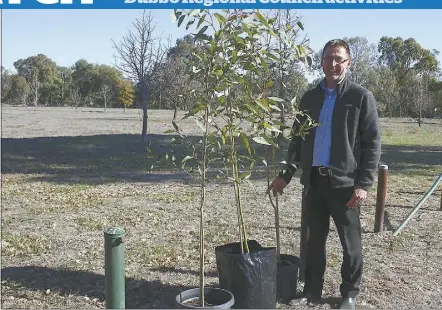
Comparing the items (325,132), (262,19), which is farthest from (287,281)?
(262,19)

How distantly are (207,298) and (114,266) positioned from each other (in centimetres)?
73

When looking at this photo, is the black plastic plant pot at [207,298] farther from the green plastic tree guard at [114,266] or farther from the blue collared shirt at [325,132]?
the blue collared shirt at [325,132]

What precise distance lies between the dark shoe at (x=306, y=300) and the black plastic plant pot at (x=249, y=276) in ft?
1.25

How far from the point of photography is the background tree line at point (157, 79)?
21766mm

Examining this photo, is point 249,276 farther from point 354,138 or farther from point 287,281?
point 354,138

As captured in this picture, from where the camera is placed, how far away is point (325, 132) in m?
4.11

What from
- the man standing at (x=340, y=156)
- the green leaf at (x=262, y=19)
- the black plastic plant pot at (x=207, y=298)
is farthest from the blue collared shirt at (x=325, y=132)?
the black plastic plant pot at (x=207, y=298)

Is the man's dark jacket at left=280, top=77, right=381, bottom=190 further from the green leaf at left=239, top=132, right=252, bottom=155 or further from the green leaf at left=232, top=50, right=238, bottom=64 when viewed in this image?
the green leaf at left=232, top=50, right=238, bottom=64

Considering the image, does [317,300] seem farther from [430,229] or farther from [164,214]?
[164,214]

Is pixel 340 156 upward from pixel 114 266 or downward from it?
upward

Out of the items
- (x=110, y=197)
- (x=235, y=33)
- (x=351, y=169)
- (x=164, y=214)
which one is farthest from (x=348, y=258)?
(x=110, y=197)

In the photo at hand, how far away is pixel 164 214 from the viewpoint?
8.45 m

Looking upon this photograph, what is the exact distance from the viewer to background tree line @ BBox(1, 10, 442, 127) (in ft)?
71.4

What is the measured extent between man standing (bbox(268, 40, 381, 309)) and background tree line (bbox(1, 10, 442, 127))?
50.0 inches
